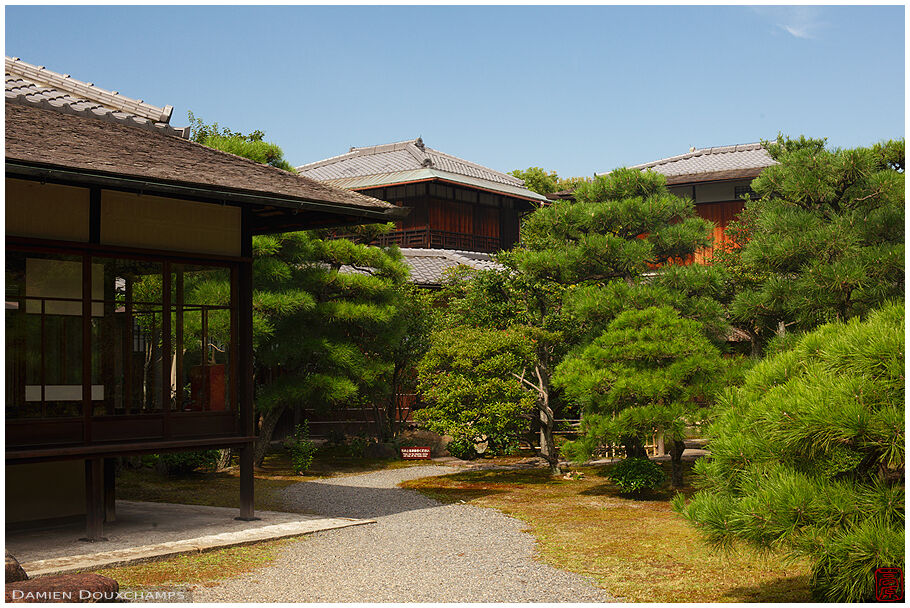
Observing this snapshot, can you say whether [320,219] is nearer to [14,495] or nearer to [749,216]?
[14,495]

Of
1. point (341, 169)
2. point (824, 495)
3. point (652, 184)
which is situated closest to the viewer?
point (824, 495)

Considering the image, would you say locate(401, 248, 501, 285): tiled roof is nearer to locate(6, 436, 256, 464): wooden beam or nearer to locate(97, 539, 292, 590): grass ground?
locate(6, 436, 256, 464): wooden beam

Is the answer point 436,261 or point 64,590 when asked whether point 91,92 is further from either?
point 436,261

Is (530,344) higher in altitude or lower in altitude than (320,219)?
lower

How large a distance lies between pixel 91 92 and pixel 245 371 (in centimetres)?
539

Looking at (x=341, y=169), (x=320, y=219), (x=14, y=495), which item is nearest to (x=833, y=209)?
(x=320, y=219)

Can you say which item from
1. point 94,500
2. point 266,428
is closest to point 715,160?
point 266,428

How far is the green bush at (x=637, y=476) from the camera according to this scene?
13359 millimetres

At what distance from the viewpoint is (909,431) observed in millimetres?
4934

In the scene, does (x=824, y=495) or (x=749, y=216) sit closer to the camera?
(x=824, y=495)

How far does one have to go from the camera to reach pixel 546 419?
1653 centimetres

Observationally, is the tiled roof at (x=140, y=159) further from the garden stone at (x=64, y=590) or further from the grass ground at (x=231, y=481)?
the grass ground at (x=231, y=481)

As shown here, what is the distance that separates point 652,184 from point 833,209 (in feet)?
12.0

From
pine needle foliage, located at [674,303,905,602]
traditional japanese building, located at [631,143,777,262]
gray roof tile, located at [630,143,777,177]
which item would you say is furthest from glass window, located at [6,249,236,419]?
gray roof tile, located at [630,143,777,177]
